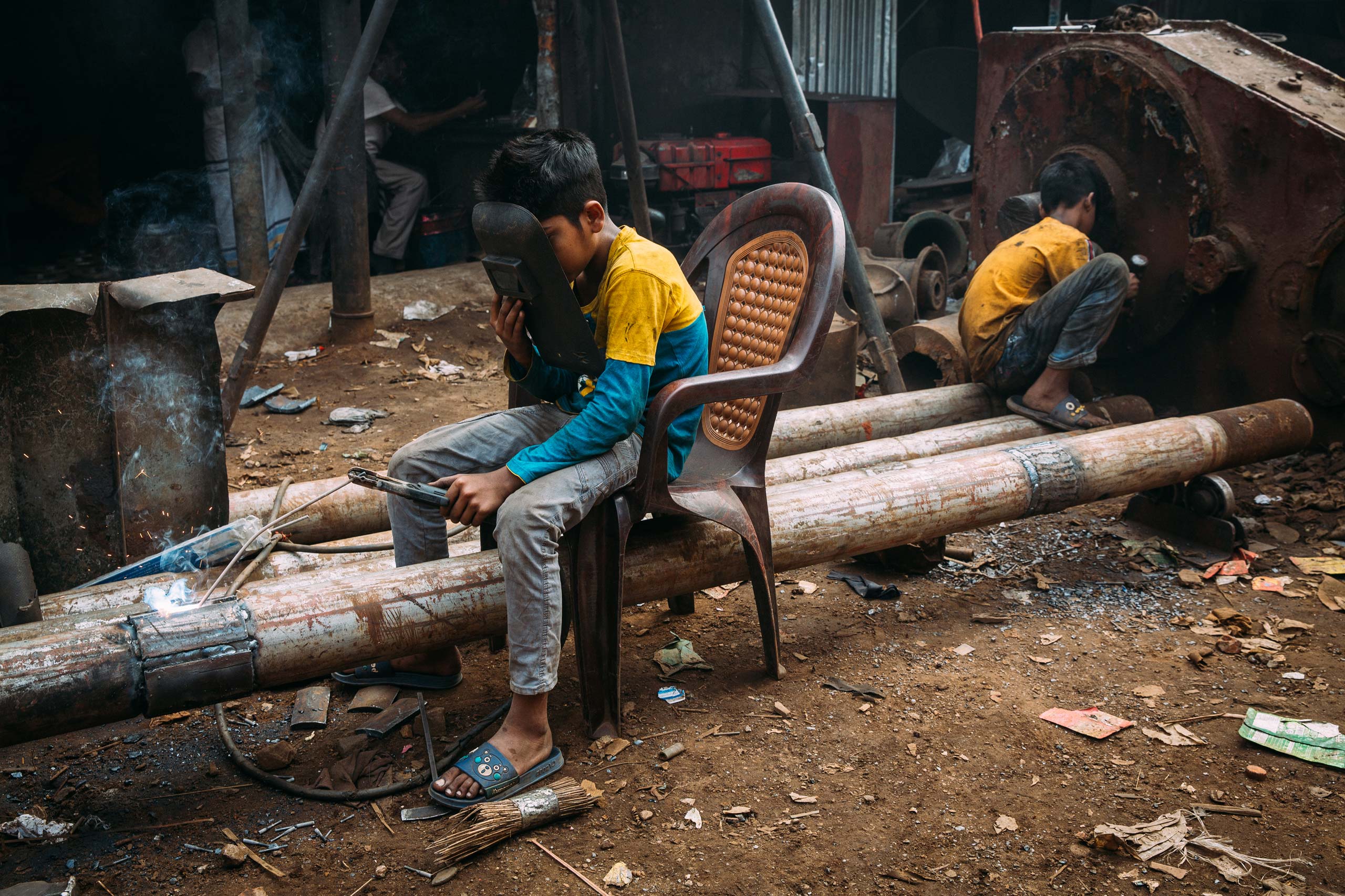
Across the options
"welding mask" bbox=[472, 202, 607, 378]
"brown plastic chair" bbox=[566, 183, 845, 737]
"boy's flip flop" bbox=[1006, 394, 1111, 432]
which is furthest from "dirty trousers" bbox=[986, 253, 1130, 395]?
"welding mask" bbox=[472, 202, 607, 378]

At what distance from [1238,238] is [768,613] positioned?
350 cm

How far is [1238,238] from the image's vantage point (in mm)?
4965

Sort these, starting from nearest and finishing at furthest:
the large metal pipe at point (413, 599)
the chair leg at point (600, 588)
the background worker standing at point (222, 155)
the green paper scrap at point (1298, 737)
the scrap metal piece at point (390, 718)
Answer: the large metal pipe at point (413, 599) < the chair leg at point (600, 588) < the green paper scrap at point (1298, 737) < the scrap metal piece at point (390, 718) < the background worker standing at point (222, 155)

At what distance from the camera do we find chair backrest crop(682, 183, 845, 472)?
2.77 m

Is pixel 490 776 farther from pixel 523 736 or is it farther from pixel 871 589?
pixel 871 589

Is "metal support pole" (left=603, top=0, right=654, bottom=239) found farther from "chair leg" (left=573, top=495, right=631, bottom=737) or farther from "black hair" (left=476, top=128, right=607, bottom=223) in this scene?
"chair leg" (left=573, top=495, right=631, bottom=737)

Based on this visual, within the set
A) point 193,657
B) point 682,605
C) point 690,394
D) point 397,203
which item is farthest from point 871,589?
point 397,203

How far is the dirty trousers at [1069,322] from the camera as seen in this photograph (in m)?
4.73

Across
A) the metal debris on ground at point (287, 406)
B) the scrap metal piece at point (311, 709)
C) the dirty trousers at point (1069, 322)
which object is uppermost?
the dirty trousers at point (1069, 322)

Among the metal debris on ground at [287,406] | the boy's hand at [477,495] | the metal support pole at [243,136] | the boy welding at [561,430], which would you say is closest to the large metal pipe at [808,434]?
the boy welding at [561,430]

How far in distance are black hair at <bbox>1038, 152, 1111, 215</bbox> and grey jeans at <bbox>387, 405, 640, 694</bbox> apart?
132 inches

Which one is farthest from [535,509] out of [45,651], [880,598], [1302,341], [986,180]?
[986,180]

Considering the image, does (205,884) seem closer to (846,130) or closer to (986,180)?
(986,180)

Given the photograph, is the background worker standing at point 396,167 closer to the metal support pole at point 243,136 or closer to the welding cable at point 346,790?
the metal support pole at point 243,136
